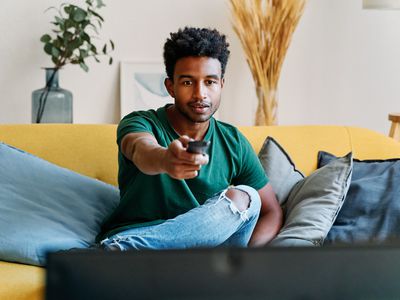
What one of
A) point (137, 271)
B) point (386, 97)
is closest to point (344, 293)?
point (137, 271)

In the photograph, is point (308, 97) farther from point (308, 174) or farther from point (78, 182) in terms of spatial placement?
point (78, 182)

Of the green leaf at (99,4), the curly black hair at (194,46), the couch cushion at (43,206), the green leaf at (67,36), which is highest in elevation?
the green leaf at (99,4)

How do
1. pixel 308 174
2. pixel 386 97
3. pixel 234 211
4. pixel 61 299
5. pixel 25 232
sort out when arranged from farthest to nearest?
pixel 386 97 < pixel 308 174 < pixel 25 232 < pixel 234 211 < pixel 61 299

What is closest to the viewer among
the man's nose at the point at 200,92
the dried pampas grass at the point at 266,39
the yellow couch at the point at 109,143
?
the man's nose at the point at 200,92

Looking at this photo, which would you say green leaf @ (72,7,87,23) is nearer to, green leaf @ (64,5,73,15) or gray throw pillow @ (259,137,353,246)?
green leaf @ (64,5,73,15)

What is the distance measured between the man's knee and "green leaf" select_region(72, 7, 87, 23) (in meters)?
1.75

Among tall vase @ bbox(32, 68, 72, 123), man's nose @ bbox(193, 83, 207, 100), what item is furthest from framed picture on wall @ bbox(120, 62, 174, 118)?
man's nose @ bbox(193, 83, 207, 100)

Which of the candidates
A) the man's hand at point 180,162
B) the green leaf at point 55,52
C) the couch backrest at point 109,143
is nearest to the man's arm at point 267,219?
the couch backrest at point 109,143

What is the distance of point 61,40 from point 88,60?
0.32 m

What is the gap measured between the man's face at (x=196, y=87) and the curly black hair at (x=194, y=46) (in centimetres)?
2

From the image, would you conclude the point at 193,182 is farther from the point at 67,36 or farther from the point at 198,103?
the point at 67,36

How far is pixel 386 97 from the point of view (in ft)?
13.0

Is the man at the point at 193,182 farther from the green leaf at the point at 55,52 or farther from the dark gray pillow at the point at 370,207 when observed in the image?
the green leaf at the point at 55,52

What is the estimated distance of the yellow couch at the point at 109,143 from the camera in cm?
236
